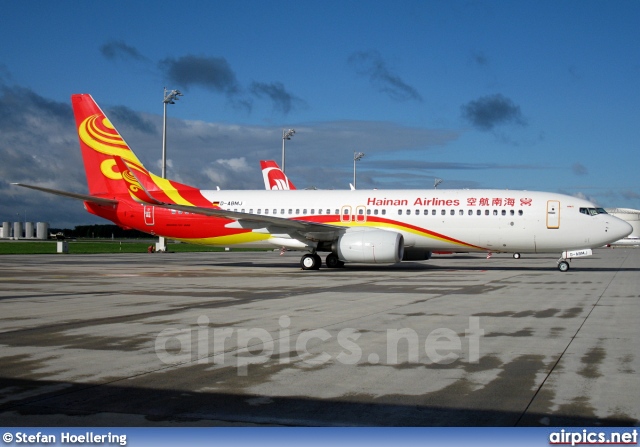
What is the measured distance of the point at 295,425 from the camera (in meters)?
5.15

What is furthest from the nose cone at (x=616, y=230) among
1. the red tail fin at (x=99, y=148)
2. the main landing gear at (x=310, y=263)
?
the red tail fin at (x=99, y=148)

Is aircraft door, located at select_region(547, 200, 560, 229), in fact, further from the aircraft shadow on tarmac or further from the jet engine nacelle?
the aircraft shadow on tarmac

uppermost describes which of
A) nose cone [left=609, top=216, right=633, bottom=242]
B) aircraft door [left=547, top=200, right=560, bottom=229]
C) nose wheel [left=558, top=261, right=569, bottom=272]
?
aircraft door [left=547, top=200, right=560, bottom=229]

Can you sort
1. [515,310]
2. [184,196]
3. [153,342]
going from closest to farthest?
[153,342], [515,310], [184,196]

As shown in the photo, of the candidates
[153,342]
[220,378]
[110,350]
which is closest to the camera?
[220,378]

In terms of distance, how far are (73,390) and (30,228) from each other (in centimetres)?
10265

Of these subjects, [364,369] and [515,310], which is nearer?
[364,369]

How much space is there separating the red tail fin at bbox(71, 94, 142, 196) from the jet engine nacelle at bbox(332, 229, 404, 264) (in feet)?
38.0

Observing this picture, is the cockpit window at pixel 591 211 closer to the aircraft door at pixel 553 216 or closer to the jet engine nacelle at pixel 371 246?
the aircraft door at pixel 553 216

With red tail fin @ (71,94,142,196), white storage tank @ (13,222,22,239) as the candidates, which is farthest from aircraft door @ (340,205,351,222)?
white storage tank @ (13,222,22,239)

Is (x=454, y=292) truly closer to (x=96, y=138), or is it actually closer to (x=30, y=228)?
(x=96, y=138)

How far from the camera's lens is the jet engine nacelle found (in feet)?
82.3

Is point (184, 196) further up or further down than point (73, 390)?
further up

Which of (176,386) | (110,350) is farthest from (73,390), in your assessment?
(110,350)
